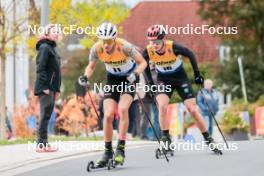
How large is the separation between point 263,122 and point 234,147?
34.1ft

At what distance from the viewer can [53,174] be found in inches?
472

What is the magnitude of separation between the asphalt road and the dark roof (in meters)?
47.6

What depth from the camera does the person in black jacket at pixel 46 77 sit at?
49.3ft

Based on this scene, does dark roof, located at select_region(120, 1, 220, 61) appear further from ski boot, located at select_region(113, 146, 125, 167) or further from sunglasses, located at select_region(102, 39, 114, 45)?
sunglasses, located at select_region(102, 39, 114, 45)

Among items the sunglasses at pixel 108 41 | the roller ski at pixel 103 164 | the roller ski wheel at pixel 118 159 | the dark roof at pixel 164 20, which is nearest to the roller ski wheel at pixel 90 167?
the roller ski at pixel 103 164

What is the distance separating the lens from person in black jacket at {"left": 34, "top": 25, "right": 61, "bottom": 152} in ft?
49.3

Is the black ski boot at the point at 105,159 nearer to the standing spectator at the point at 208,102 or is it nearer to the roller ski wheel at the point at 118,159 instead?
the roller ski wheel at the point at 118,159

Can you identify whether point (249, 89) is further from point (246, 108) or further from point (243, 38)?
point (246, 108)

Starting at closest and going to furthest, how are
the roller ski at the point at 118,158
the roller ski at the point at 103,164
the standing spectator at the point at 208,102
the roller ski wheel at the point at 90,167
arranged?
the roller ski wheel at the point at 90,167, the roller ski at the point at 103,164, the roller ski at the point at 118,158, the standing spectator at the point at 208,102

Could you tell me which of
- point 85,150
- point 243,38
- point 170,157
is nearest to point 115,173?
point 170,157

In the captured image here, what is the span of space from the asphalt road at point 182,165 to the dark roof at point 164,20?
4760cm

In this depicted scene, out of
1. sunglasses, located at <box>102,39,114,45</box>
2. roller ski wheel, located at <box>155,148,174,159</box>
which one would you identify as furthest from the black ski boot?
roller ski wheel, located at <box>155,148,174,159</box>

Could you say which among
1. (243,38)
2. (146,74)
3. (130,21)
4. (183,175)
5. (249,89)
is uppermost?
(130,21)

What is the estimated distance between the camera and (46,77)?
15.1 metres
